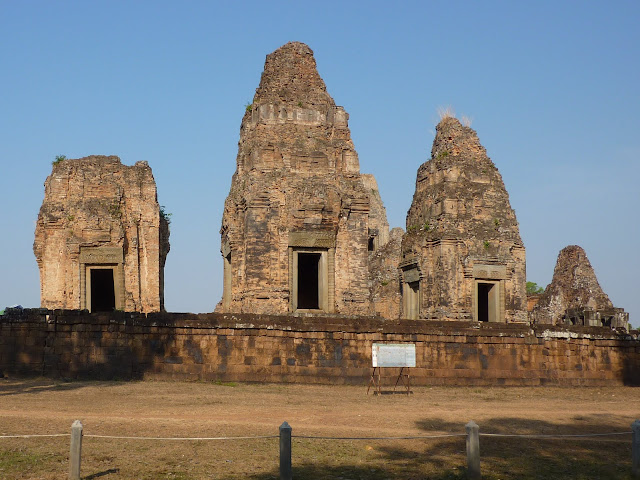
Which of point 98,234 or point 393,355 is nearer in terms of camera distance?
point 393,355

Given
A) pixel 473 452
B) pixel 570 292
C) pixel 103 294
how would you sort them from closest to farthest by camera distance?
pixel 473 452 < pixel 103 294 < pixel 570 292

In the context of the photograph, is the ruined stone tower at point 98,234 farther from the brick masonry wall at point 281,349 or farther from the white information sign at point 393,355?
the white information sign at point 393,355

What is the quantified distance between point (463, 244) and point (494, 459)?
14.3 metres

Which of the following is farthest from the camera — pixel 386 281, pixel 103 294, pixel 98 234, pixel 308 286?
pixel 386 281

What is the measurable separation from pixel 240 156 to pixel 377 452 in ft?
43.5

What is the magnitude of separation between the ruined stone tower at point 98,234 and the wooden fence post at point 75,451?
14035mm

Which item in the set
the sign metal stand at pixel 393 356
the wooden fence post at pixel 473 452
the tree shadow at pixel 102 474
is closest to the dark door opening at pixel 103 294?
the sign metal stand at pixel 393 356

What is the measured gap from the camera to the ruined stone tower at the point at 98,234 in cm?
2202

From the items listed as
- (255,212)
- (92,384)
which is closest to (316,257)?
(255,212)

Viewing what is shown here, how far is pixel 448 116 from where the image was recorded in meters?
26.0

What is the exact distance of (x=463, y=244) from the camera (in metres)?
23.9

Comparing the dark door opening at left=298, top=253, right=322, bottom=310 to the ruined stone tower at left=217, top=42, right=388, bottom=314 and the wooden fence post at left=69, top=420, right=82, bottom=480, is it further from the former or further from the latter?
the wooden fence post at left=69, top=420, right=82, bottom=480

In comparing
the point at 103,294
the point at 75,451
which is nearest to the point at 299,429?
the point at 75,451

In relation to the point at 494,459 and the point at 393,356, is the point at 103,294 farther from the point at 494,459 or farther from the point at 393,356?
the point at 494,459
